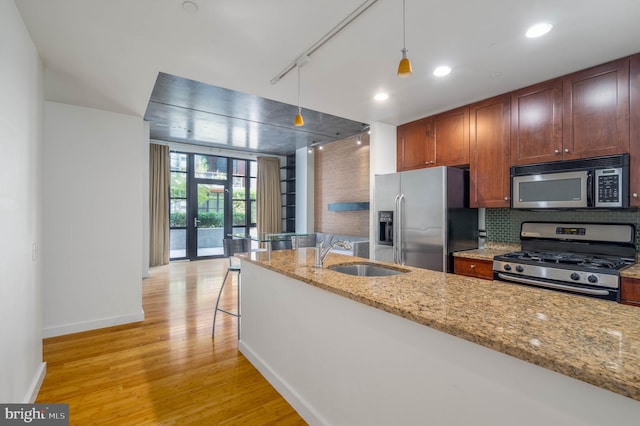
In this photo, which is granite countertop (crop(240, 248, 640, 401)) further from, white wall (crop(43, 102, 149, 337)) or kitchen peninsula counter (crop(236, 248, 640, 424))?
white wall (crop(43, 102, 149, 337))

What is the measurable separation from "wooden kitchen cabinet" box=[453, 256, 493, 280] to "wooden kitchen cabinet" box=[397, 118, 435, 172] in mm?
1296

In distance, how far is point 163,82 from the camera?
370cm

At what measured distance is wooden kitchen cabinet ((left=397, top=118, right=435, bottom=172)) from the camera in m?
3.79

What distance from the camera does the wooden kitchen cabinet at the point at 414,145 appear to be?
3.79m

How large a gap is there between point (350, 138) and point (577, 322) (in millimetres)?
5821

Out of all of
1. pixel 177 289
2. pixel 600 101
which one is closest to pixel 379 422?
pixel 600 101

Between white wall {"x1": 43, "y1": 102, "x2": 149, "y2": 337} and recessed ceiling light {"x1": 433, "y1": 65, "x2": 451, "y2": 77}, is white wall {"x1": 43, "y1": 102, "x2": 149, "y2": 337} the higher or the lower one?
the lower one

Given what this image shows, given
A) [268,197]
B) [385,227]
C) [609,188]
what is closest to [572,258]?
[609,188]

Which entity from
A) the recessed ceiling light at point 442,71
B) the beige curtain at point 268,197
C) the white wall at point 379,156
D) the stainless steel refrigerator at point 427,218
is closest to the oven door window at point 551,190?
the stainless steel refrigerator at point 427,218

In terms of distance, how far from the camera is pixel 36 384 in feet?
7.23

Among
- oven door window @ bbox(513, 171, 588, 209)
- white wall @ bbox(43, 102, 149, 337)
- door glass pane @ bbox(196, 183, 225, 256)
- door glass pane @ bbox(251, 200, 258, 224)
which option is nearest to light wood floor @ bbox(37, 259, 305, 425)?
white wall @ bbox(43, 102, 149, 337)

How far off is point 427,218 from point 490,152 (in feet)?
3.06

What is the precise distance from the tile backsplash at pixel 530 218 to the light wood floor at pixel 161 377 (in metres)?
2.80

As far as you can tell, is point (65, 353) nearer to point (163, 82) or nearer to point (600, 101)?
point (163, 82)
